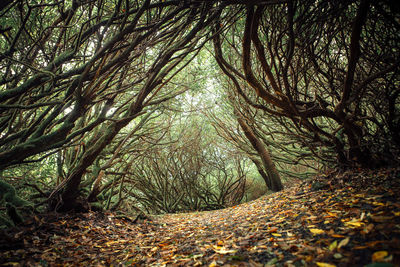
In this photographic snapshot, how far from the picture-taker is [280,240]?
146cm

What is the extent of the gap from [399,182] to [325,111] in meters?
1.01

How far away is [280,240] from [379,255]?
2.21 ft

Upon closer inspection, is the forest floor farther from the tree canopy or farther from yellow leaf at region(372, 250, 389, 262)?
the tree canopy

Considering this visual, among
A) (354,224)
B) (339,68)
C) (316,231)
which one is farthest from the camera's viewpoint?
(339,68)

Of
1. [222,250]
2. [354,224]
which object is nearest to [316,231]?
[354,224]

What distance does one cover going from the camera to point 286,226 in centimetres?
174

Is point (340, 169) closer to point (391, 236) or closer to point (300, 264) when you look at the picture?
point (391, 236)

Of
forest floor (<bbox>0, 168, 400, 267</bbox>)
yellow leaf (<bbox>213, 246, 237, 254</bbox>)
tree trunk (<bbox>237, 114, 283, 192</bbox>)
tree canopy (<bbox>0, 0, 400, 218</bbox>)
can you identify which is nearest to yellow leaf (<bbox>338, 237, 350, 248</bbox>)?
forest floor (<bbox>0, 168, 400, 267</bbox>)

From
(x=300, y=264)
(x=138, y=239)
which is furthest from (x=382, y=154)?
(x=138, y=239)

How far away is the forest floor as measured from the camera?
3.46ft

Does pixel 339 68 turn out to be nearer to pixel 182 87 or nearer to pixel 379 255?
pixel 379 255

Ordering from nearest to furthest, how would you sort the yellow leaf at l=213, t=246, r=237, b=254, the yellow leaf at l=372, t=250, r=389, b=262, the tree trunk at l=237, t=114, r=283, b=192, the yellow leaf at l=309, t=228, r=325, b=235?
the yellow leaf at l=372, t=250, r=389, b=262
the yellow leaf at l=309, t=228, r=325, b=235
the yellow leaf at l=213, t=246, r=237, b=254
the tree trunk at l=237, t=114, r=283, b=192

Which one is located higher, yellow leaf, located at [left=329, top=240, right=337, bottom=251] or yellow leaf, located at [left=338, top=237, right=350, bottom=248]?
yellow leaf, located at [left=338, top=237, right=350, bottom=248]

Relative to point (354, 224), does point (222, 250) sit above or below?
below
